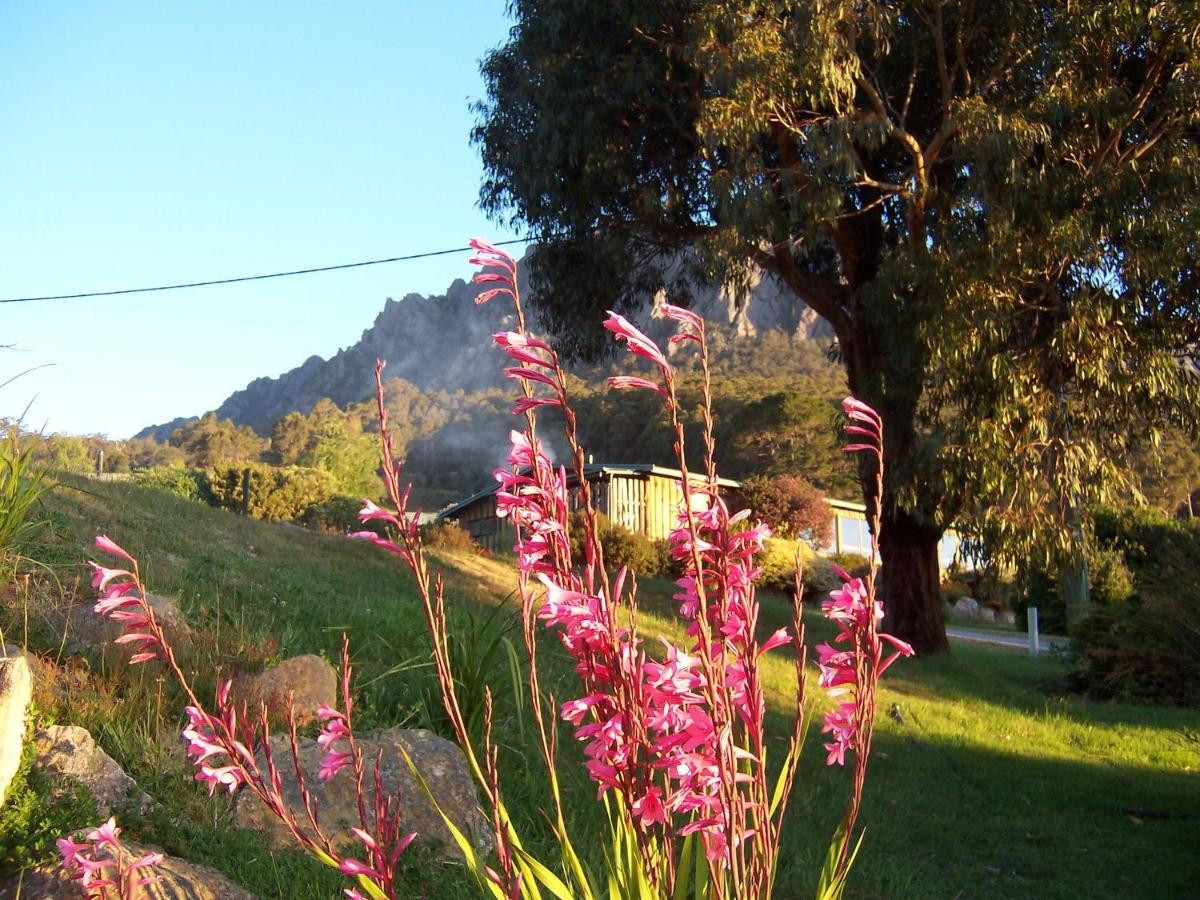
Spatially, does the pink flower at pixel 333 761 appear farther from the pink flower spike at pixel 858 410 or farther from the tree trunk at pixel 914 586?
the tree trunk at pixel 914 586

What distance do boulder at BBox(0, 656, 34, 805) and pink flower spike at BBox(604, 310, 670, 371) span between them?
2868 millimetres

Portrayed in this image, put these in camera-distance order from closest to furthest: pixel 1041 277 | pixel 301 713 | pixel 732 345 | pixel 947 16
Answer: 1. pixel 301 713
2. pixel 1041 277
3. pixel 947 16
4. pixel 732 345

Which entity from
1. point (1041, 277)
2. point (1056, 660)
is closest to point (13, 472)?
point (1041, 277)

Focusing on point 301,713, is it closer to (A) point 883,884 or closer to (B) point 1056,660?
(A) point 883,884

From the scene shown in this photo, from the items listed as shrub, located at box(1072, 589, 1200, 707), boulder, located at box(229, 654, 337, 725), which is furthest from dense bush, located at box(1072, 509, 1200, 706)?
boulder, located at box(229, 654, 337, 725)

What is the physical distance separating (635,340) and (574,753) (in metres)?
5.08

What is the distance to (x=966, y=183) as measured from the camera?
11.1 m

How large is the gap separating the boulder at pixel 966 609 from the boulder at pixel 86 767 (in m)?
29.3

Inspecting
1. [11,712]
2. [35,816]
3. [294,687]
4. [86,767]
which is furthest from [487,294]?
[294,687]

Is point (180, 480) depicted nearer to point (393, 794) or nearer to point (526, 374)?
point (393, 794)

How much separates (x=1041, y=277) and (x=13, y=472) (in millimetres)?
9704

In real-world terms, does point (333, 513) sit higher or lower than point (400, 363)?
lower

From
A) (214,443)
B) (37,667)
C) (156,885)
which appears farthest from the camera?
(214,443)

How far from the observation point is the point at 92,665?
4.94m
